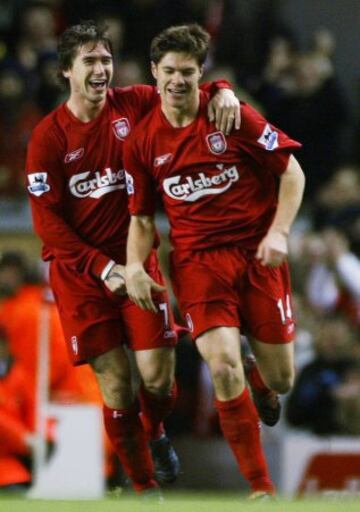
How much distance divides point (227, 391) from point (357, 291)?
458cm

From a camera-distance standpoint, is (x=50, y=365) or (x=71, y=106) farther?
(x=50, y=365)

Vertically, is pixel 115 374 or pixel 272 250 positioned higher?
pixel 272 250

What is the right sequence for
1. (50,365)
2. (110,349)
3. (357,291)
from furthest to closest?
(357,291), (50,365), (110,349)

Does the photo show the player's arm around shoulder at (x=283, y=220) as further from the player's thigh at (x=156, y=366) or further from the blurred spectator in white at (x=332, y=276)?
the blurred spectator in white at (x=332, y=276)

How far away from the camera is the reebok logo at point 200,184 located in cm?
749

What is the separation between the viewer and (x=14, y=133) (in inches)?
499

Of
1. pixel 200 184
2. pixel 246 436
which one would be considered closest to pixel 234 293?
pixel 200 184

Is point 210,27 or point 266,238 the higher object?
point 210,27

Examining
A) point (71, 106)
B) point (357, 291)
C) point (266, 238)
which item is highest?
point (71, 106)

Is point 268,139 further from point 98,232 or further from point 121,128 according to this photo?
point 98,232

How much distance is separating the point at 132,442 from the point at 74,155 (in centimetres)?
137

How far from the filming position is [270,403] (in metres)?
8.14

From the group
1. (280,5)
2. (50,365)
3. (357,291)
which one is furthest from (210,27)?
(50,365)

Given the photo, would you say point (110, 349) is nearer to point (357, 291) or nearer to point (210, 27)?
point (357, 291)
